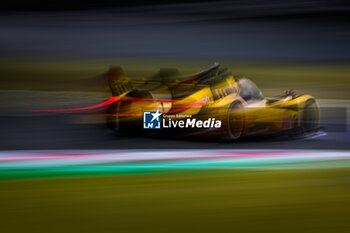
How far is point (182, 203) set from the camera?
3.25 metres

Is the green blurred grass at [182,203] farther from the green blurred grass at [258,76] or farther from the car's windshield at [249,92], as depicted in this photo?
the green blurred grass at [258,76]

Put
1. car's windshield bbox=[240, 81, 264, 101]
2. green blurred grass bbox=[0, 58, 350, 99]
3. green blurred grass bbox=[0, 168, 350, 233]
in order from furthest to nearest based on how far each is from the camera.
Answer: green blurred grass bbox=[0, 58, 350, 99]
car's windshield bbox=[240, 81, 264, 101]
green blurred grass bbox=[0, 168, 350, 233]

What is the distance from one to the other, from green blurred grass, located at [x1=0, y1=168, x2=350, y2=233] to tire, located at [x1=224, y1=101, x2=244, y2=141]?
5.67ft

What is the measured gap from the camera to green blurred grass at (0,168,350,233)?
2736mm

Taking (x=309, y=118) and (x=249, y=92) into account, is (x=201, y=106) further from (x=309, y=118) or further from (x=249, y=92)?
(x=309, y=118)

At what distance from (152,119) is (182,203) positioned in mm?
2837

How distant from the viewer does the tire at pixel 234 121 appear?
6032mm

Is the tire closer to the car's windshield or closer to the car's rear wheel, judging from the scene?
the car's windshield

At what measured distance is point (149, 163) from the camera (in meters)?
4.83

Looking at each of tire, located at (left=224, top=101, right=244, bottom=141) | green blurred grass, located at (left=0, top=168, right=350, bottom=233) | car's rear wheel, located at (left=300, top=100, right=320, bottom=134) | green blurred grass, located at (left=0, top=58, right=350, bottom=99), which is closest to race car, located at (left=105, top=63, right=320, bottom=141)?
tire, located at (left=224, top=101, right=244, bottom=141)

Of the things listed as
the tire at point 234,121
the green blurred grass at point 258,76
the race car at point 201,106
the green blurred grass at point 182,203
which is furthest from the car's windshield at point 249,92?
the green blurred grass at point 258,76

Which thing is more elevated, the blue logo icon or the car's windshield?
the car's windshield

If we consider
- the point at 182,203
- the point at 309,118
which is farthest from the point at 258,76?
the point at 182,203

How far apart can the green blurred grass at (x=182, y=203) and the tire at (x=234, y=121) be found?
173cm
